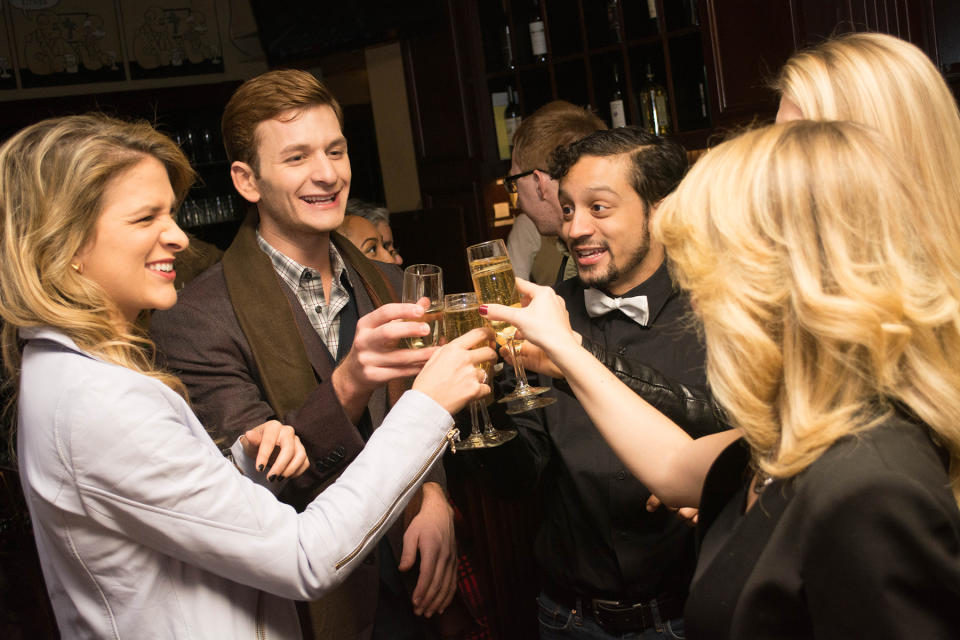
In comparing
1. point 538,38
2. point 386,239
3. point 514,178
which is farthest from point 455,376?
point 538,38

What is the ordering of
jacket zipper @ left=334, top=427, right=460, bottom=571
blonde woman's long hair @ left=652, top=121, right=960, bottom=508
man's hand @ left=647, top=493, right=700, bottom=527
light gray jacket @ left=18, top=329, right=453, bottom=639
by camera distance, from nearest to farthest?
1. blonde woman's long hair @ left=652, top=121, right=960, bottom=508
2. light gray jacket @ left=18, top=329, right=453, bottom=639
3. jacket zipper @ left=334, top=427, right=460, bottom=571
4. man's hand @ left=647, top=493, right=700, bottom=527

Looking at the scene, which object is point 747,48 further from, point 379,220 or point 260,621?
point 260,621

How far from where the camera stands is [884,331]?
104 centimetres

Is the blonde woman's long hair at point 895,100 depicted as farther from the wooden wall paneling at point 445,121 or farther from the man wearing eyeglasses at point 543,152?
the wooden wall paneling at point 445,121

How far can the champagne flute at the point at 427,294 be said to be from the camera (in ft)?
5.43

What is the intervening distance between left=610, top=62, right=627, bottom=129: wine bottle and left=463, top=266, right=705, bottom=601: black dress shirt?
297cm

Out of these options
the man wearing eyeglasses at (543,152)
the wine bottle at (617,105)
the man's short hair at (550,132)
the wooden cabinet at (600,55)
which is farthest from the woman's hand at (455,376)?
the wine bottle at (617,105)

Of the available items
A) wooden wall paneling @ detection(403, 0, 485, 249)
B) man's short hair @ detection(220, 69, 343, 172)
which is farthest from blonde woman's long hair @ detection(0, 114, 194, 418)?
wooden wall paneling @ detection(403, 0, 485, 249)

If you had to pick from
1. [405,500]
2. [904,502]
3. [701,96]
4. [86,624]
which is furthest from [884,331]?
[701,96]

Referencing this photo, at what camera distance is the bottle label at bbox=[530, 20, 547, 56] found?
4996 mm

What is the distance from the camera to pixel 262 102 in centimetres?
204

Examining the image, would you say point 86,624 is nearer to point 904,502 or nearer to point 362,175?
point 904,502

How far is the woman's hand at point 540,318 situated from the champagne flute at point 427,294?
10 centimetres

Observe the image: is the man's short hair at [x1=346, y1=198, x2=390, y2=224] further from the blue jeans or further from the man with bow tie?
the blue jeans
